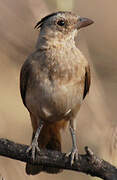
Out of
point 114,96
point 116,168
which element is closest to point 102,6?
point 114,96

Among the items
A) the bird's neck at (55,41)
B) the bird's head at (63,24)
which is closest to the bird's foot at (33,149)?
the bird's neck at (55,41)

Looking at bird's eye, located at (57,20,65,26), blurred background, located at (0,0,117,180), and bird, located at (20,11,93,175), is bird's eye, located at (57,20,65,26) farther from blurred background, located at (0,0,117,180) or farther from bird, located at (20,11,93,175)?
blurred background, located at (0,0,117,180)

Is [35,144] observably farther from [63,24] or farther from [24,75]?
[63,24]

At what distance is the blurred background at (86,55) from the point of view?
18.5 ft

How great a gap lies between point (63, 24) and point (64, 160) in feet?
4.52

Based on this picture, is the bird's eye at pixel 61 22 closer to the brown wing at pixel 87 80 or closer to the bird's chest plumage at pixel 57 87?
the bird's chest plumage at pixel 57 87

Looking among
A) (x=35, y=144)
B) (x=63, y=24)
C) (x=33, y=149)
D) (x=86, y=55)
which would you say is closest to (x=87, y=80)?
(x=86, y=55)

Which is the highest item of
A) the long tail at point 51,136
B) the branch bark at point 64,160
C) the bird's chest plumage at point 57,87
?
the bird's chest plumage at point 57,87

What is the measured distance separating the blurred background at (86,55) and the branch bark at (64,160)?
0.77 ft

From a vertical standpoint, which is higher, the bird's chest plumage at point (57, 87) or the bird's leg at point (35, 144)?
the bird's chest plumage at point (57, 87)

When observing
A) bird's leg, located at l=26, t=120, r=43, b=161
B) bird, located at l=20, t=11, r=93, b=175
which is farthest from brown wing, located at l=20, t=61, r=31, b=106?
bird's leg, located at l=26, t=120, r=43, b=161

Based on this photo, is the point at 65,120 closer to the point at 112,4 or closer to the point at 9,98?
the point at 9,98

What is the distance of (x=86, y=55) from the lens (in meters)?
5.98

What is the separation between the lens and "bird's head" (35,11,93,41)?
5.47m
